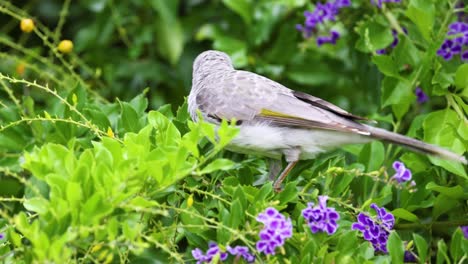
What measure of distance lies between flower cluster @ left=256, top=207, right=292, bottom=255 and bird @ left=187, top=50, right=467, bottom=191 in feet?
2.90

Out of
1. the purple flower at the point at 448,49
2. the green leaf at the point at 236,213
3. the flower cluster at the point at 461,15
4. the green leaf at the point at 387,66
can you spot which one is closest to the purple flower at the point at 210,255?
the green leaf at the point at 236,213

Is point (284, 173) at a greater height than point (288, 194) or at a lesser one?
lesser

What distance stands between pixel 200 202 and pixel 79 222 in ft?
2.85

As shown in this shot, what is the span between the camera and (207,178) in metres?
3.84

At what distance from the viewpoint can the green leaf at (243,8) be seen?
233 inches

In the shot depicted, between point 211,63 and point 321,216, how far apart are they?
1.66 metres

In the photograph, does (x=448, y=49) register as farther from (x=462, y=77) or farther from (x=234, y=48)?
(x=234, y=48)

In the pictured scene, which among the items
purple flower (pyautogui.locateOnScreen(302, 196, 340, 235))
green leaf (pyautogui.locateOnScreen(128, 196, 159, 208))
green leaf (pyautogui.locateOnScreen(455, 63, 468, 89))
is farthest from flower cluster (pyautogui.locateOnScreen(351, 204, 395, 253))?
green leaf (pyautogui.locateOnScreen(455, 63, 468, 89))

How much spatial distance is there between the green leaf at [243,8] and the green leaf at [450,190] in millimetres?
2385

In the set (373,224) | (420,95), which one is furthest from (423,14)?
(373,224)

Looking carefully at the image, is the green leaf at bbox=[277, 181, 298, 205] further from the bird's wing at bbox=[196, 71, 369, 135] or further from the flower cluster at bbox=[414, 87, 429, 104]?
the flower cluster at bbox=[414, 87, 429, 104]

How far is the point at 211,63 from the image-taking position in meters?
4.66

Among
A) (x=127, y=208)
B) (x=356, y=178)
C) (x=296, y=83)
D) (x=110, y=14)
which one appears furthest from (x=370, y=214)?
(x=110, y=14)

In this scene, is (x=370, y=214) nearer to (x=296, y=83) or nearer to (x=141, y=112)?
(x=141, y=112)
